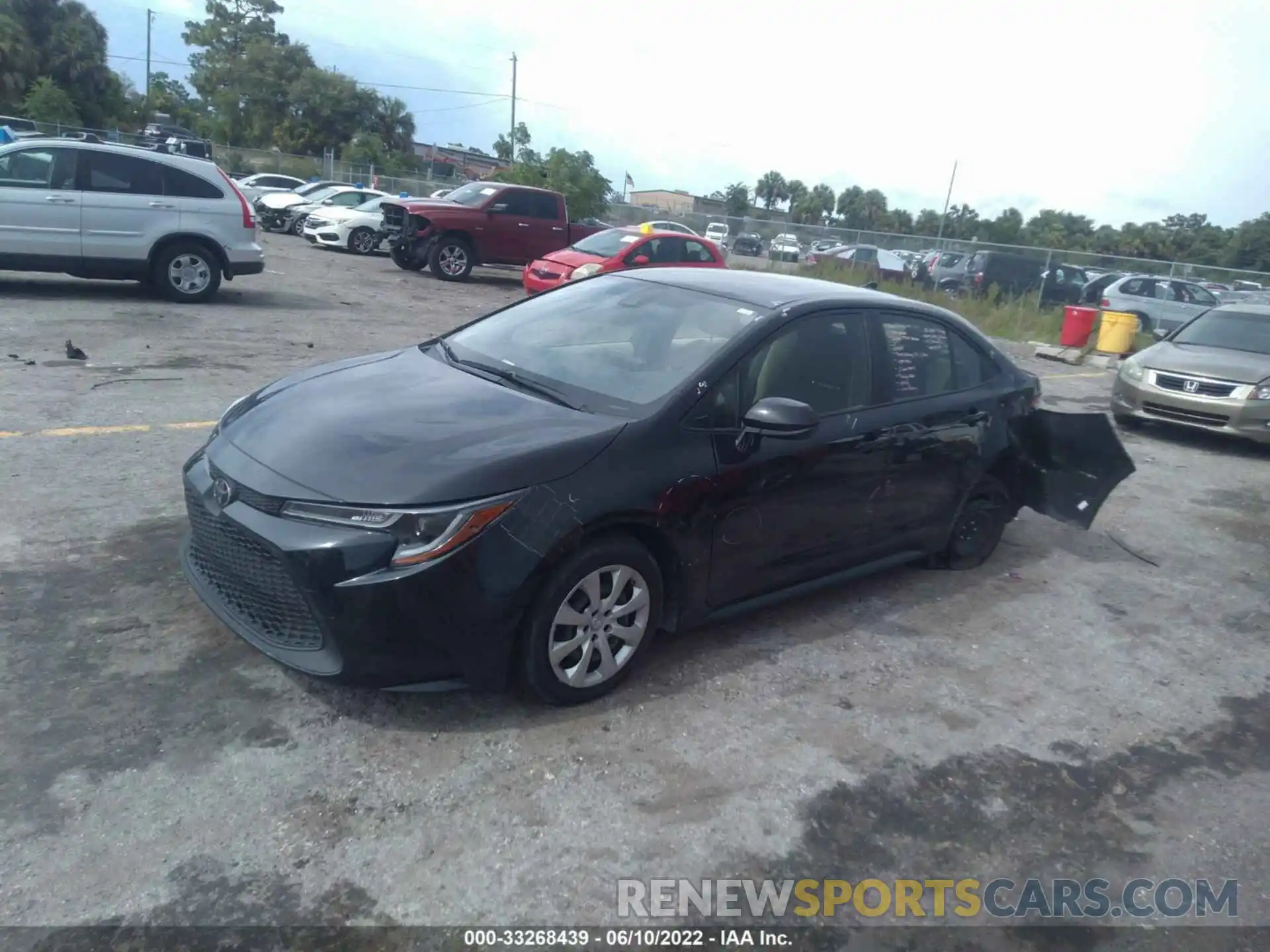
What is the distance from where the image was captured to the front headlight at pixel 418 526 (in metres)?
3.42

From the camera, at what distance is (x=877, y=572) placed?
5.30 metres

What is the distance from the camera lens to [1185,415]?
34.0 ft

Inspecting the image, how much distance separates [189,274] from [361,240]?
1097cm

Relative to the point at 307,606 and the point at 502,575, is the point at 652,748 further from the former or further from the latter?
the point at 307,606

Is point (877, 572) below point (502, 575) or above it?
below

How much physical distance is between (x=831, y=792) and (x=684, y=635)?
1.25 meters

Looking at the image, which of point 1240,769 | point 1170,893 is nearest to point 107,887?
point 1170,893

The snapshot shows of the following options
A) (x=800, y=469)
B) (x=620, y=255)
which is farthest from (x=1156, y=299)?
(x=800, y=469)

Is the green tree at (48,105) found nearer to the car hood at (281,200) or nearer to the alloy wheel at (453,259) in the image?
the car hood at (281,200)

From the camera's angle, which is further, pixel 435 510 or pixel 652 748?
pixel 652 748

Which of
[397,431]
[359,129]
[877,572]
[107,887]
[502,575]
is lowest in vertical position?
[107,887]

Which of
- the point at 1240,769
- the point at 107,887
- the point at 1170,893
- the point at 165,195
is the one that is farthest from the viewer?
the point at 165,195

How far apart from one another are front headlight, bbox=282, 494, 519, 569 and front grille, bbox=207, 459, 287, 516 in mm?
205

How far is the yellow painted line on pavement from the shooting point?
6648 mm
